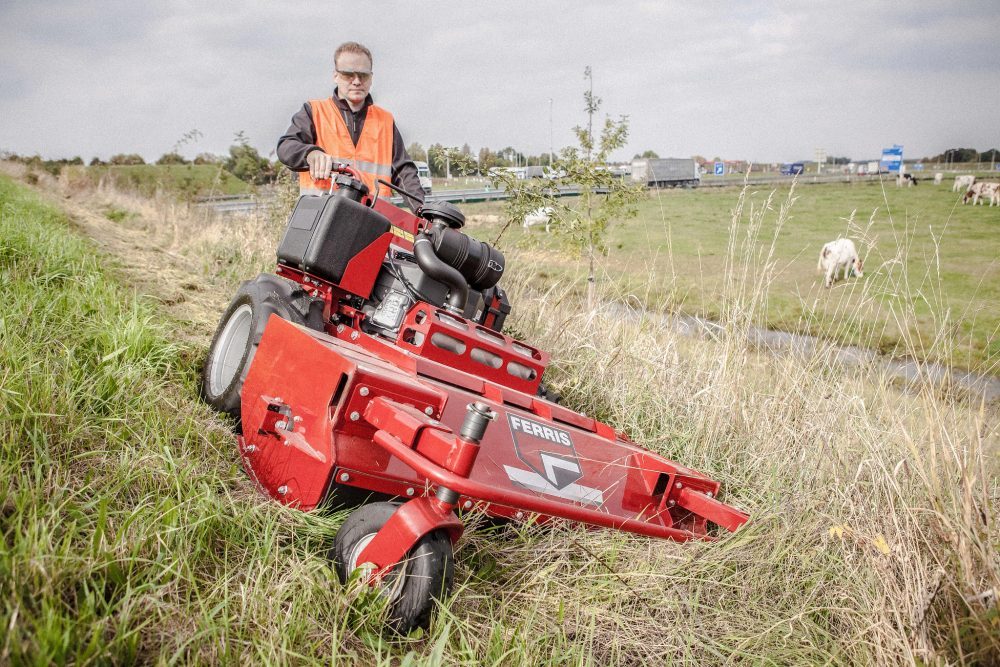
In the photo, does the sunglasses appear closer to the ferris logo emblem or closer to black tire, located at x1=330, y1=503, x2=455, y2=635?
the ferris logo emblem

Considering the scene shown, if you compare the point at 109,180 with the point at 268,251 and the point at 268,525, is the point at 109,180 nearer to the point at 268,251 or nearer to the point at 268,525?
the point at 268,251

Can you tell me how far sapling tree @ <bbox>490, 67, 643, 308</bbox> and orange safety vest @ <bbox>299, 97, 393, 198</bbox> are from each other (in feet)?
4.08

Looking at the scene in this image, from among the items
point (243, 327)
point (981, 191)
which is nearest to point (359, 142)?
point (243, 327)

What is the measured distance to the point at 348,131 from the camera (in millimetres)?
4605

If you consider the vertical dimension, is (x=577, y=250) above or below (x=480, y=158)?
below

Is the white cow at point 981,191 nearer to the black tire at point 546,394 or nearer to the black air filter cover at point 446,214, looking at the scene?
the black tire at point 546,394

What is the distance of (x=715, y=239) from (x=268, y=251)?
722 cm

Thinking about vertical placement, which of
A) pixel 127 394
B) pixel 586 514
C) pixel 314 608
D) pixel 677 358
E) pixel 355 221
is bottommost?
pixel 314 608

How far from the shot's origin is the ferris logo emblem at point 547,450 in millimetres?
2689

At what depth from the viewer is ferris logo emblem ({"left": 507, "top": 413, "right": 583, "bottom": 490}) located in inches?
106

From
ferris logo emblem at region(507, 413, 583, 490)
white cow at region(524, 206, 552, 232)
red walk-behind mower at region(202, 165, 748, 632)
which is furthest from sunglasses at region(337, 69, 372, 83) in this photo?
ferris logo emblem at region(507, 413, 583, 490)

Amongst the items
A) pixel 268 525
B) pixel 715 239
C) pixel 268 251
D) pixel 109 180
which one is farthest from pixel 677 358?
pixel 109 180

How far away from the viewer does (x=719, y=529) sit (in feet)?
10.2

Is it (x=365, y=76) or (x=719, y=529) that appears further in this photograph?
(x=365, y=76)
